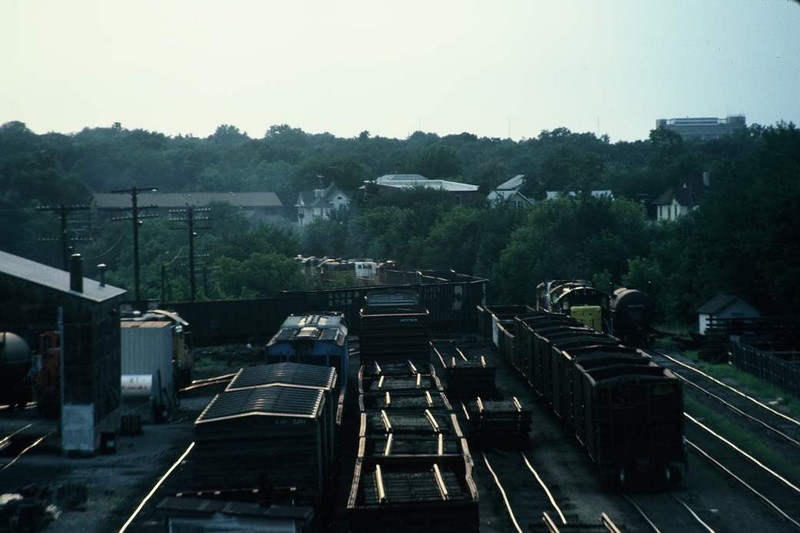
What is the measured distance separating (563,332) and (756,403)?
267 inches

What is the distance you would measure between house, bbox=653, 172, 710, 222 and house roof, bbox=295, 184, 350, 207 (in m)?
42.1

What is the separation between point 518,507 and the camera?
20.3 metres

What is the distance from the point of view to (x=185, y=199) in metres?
122

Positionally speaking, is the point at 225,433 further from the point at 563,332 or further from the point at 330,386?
the point at 563,332

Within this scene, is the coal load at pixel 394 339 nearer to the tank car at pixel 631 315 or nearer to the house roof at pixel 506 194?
the tank car at pixel 631 315

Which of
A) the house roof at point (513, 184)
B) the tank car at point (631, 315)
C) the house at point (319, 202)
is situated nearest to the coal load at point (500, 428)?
the tank car at point (631, 315)

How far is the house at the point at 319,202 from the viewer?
130 m

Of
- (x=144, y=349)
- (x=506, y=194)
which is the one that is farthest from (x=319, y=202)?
(x=144, y=349)

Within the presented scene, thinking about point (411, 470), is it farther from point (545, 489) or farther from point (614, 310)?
point (614, 310)

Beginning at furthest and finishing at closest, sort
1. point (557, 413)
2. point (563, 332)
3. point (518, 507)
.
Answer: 1. point (563, 332)
2. point (557, 413)
3. point (518, 507)

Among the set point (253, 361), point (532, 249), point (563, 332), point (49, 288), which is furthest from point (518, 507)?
point (532, 249)

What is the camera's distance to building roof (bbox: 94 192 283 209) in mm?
114963

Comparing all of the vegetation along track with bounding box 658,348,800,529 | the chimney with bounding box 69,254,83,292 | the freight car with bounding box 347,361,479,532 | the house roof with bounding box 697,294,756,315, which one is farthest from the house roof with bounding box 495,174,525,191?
the freight car with bounding box 347,361,479,532

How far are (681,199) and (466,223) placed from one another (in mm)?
37620
